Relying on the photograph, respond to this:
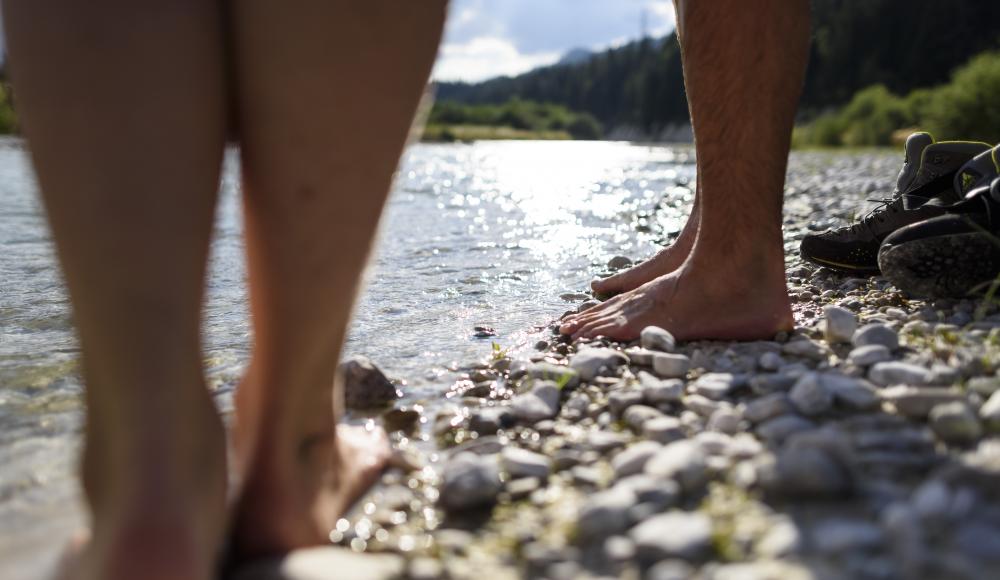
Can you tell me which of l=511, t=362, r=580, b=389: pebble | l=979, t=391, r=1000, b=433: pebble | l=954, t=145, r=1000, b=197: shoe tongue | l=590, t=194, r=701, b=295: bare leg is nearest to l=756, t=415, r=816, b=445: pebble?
l=979, t=391, r=1000, b=433: pebble

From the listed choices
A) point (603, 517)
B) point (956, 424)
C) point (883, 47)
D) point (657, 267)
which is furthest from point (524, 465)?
point (883, 47)

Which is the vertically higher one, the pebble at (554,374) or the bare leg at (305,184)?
the bare leg at (305,184)

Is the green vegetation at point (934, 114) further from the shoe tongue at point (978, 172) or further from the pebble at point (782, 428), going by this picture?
the pebble at point (782, 428)

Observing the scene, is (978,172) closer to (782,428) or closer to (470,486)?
(782,428)

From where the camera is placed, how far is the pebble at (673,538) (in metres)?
0.85

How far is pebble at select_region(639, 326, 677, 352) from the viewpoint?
175 centimetres

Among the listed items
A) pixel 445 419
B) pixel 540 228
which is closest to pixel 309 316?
pixel 445 419

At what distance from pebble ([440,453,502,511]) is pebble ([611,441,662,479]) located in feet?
0.58

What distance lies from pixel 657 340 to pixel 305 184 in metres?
1.10

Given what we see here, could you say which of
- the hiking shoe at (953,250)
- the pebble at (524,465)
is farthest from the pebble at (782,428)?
the hiking shoe at (953,250)

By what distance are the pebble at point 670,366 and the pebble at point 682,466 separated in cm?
51

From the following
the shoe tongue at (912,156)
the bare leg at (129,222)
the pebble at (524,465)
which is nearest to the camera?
the bare leg at (129,222)

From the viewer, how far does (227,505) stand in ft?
2.93

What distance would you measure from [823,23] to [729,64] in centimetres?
6046
